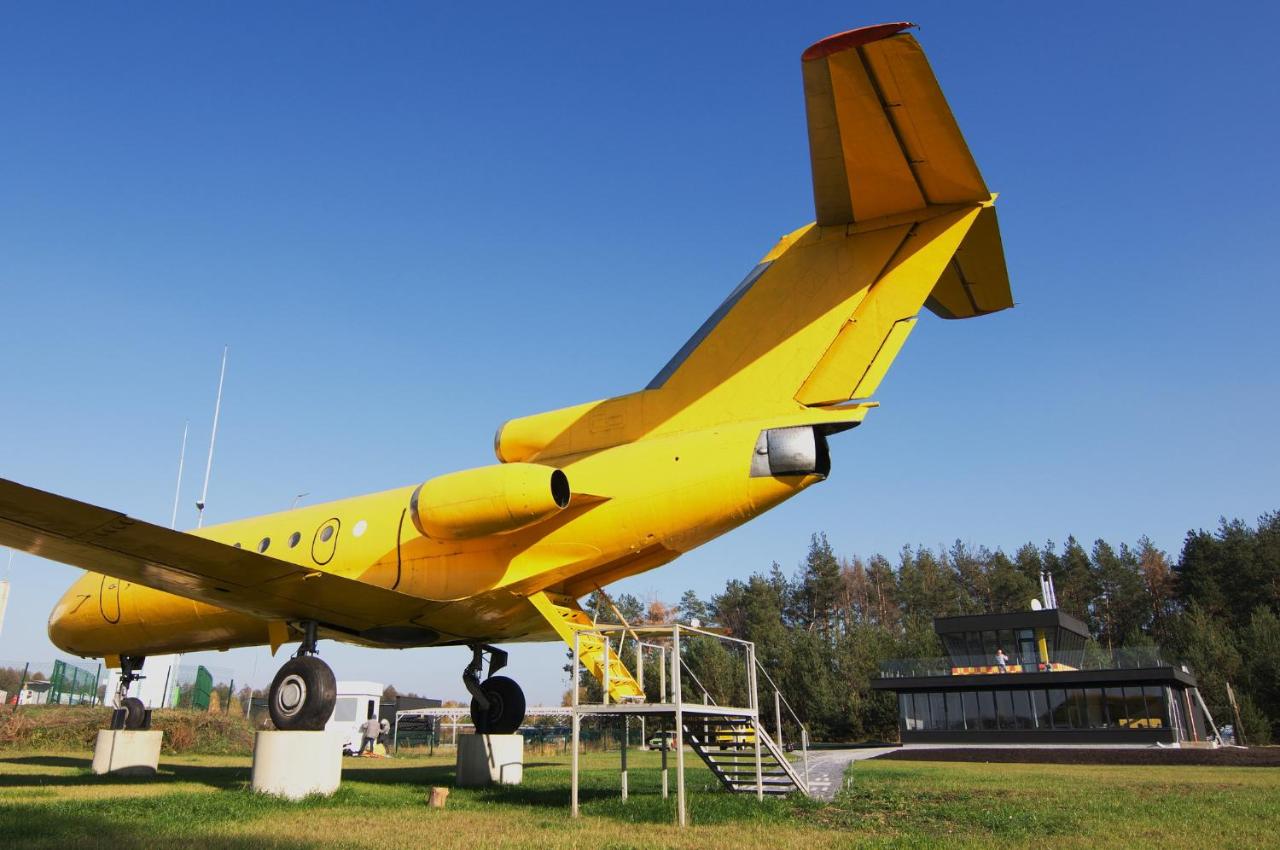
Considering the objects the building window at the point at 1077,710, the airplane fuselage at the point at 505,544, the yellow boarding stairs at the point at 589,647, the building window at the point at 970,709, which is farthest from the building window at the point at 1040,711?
the yellow boarding stairs at the point at 589,647

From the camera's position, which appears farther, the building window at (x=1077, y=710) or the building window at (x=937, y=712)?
the building window at (x=937, y=712)

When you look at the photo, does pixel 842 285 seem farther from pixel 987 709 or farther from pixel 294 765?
pixel 987 709

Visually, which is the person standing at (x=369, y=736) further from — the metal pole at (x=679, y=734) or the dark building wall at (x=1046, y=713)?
the dark building wall at (x=1046, y=713)

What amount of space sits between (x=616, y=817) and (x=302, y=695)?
17.0 feet

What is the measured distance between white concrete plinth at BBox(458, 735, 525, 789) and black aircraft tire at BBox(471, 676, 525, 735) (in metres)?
2.17

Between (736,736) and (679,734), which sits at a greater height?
(679,734)

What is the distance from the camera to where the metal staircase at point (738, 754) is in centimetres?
1149

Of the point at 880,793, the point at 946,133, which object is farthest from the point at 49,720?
the point at 946,133

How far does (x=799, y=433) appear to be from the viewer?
34.1 feet

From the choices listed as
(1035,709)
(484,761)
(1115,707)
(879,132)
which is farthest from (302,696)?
(1115,707)

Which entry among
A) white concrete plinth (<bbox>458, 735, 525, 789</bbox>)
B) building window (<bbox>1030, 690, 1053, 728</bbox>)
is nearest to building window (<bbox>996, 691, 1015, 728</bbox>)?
building window (<bbox>1030, 690, 1053, 728</bbox>)

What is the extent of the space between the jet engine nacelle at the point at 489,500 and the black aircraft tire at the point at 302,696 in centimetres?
265

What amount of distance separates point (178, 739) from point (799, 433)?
904 inches

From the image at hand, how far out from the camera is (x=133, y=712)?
56.4 feet
